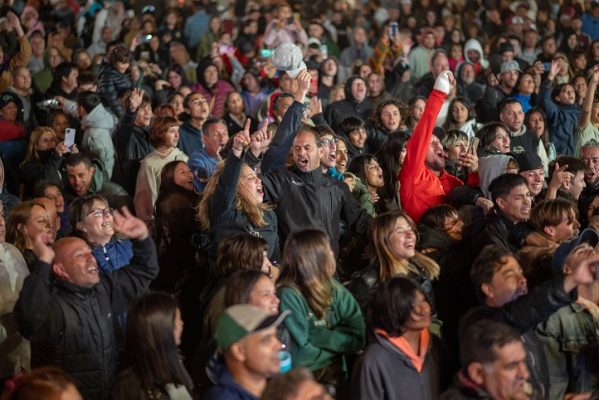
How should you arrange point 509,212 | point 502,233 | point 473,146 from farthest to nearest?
point 473,146 < point 509,212 < point 502,233

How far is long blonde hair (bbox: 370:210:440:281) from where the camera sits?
5523 mm

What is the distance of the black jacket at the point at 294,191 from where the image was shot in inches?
262

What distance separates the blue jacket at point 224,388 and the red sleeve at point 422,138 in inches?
123

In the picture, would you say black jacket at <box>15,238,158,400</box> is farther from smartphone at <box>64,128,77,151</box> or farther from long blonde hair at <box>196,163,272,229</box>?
smartphone at <box>64,128,77,151</box>

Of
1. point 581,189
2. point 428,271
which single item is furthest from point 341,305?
point 581,189

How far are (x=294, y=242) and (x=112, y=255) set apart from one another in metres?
1.45

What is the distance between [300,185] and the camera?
670 centimetres

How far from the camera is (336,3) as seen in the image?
17.1 metres

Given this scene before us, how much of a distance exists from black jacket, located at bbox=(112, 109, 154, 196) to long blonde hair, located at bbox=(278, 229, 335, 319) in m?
3.75

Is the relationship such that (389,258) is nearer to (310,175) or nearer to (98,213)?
(310,175)

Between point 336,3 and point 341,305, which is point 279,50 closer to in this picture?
point 341,305

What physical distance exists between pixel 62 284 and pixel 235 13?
13017mm

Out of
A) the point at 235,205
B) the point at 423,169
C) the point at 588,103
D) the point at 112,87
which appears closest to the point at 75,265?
the point at 235,205

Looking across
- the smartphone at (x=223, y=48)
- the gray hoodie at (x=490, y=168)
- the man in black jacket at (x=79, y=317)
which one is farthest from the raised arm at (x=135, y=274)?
the smartphone at (x=223, y=48)
